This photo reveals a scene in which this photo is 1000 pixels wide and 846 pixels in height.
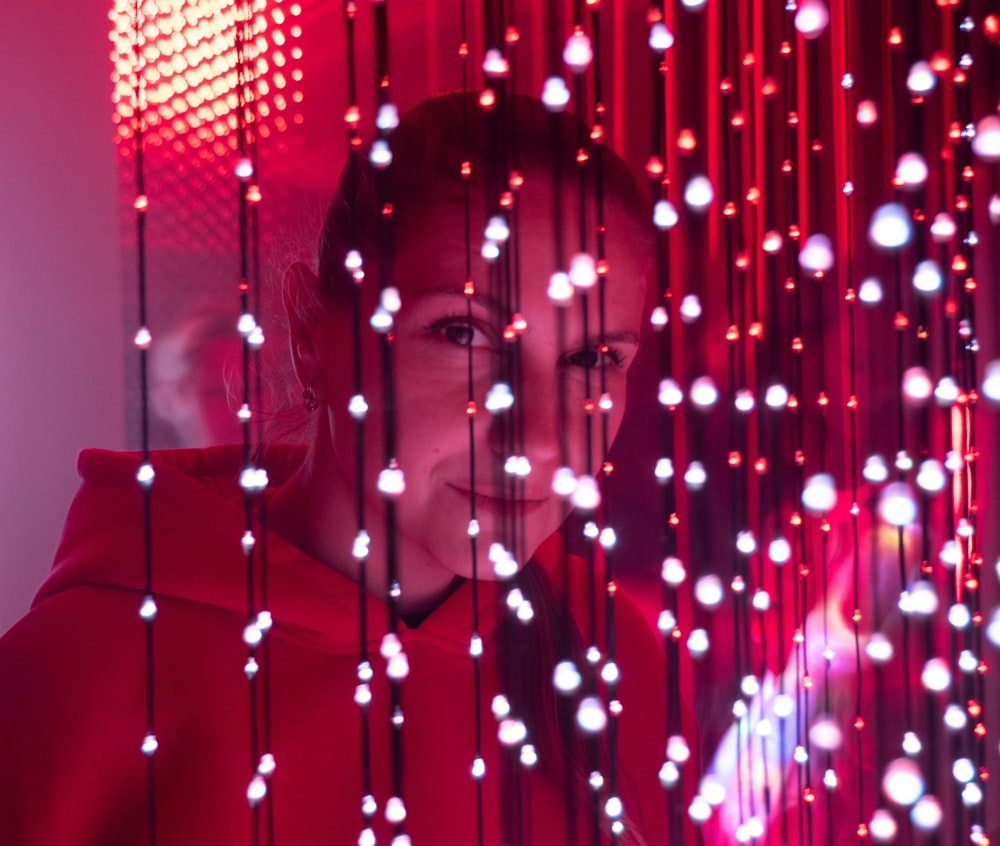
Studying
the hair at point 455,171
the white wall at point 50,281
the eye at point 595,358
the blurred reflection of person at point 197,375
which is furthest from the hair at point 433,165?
the white wall at point 50,281

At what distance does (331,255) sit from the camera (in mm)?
804

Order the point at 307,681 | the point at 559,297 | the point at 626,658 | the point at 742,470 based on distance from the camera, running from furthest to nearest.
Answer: the point at 742,470 < the point at 626,658 < the point at 307,681 < the point at 559,297

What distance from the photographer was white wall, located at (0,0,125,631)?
1.11 meters

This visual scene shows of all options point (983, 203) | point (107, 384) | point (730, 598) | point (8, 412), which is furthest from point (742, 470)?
point (8, 412)

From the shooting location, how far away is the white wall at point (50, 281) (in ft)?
3.63

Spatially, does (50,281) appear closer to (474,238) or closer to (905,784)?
(474,238)

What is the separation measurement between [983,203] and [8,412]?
1.25m

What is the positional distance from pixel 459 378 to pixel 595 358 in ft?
0.44

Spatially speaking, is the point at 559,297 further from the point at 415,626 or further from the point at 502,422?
the point at 415,626

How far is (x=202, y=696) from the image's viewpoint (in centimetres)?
78

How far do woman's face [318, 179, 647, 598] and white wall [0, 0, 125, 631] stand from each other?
1.60ft

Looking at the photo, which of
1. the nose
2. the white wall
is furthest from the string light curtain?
the nose

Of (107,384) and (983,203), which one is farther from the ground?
(983,203)

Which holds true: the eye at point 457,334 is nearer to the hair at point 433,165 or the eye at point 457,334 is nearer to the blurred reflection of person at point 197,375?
the hair at point 433,165
